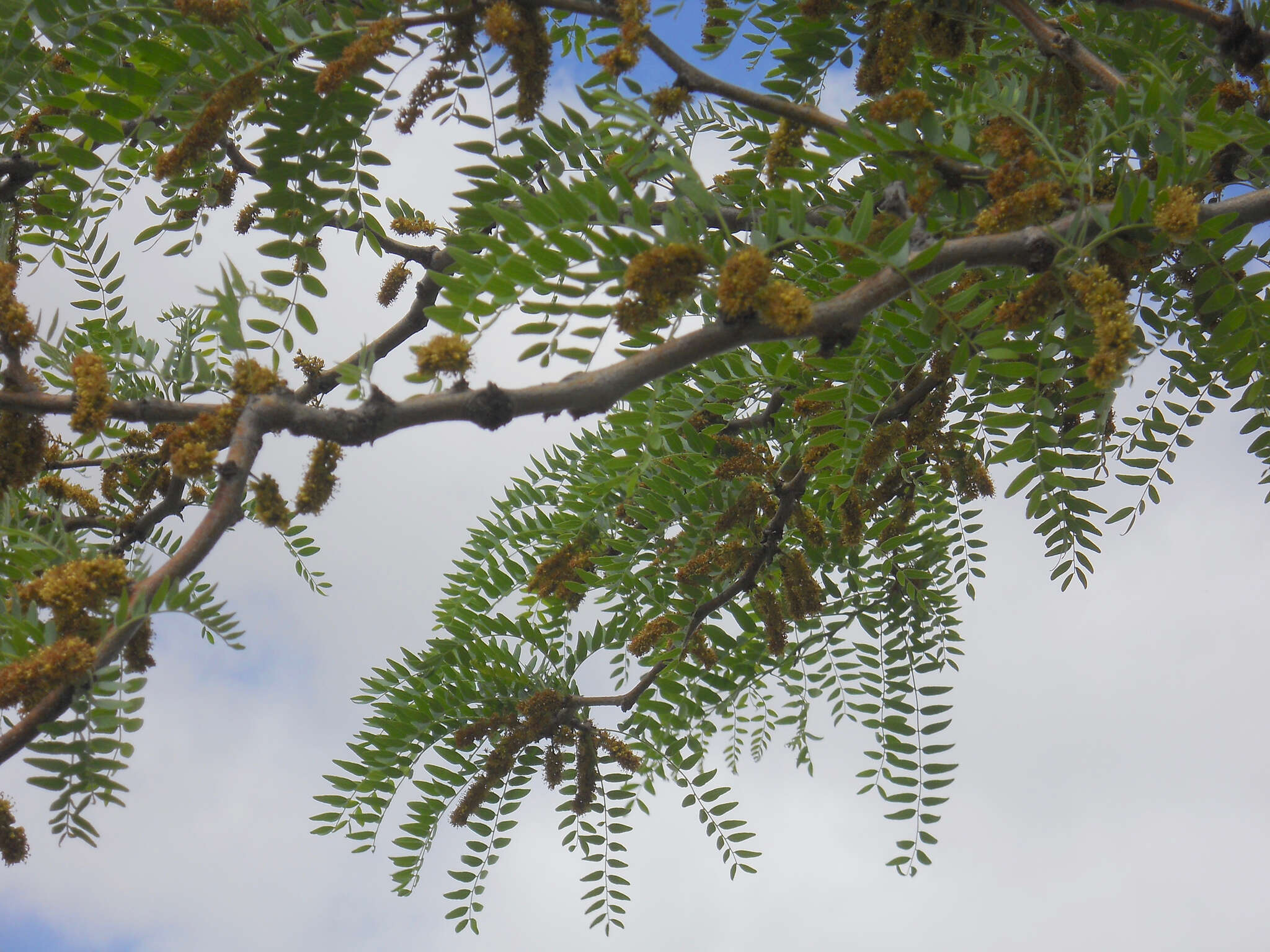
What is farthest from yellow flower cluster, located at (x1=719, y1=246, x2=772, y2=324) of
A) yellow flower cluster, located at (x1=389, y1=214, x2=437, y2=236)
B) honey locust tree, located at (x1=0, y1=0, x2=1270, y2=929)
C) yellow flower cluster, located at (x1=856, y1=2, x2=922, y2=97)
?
yellow flower cluster, located at (x1=389, y1=214, x2=437, y2=236)

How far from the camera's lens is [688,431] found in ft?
6.35

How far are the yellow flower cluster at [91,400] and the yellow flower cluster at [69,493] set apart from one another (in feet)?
4.62

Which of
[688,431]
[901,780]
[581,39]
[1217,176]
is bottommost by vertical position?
[901,780]

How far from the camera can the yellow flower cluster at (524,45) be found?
1150 millimetres

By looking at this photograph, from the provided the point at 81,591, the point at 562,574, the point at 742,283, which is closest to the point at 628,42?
the point at 742,283

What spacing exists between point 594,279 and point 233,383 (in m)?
0.43

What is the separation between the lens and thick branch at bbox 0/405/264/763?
0.87 meters

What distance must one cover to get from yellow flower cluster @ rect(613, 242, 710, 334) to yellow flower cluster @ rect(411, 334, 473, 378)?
18cm

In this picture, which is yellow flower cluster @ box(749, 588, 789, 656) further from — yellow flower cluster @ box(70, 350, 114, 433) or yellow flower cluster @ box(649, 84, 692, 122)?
yellow flower cluster @ box(70, 350, 114, 433)

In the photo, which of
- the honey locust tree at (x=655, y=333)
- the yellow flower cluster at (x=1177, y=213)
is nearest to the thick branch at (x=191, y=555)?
the honey locust tree at (x=655, y=333)

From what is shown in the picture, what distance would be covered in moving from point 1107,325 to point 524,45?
0.85 metres

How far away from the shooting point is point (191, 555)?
0.89 m

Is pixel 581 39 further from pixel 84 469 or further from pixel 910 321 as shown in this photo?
pixel 84 469

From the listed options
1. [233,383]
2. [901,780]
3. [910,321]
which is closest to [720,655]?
[901,780]
